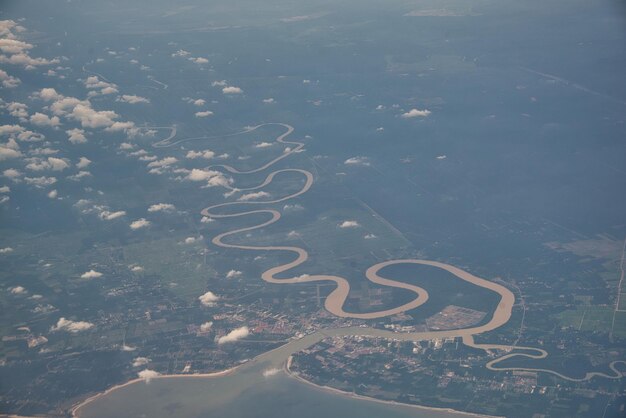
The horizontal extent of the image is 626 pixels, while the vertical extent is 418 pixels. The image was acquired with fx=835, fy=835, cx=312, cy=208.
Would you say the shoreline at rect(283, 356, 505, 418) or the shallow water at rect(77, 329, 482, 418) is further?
the shallow water at rect(77, 329, 482, 418)

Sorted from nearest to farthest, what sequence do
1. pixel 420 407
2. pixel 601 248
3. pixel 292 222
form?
pixel 420 407 → pixel 601 248 → pixel 292 222

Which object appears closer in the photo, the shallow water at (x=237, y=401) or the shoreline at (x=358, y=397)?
the shoreline at (x=358, y=397)

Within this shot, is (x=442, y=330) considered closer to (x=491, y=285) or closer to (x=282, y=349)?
(x=491, y=285)

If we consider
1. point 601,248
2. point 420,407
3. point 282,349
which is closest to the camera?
point 420,407

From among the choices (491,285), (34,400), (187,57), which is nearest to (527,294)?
(491,285)

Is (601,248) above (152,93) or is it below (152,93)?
below

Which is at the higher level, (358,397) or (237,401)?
(237,401)

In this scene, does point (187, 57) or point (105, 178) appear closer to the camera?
point (105, 178)

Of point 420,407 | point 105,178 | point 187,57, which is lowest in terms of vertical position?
point 420,407

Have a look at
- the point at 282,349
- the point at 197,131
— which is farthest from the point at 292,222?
the point at 197,131
